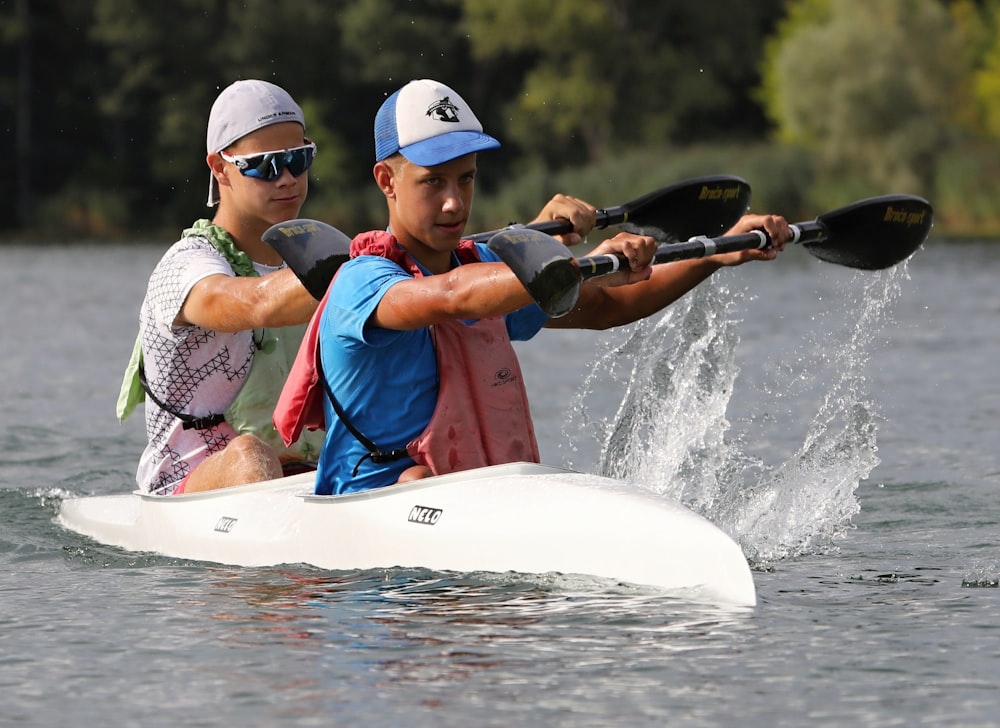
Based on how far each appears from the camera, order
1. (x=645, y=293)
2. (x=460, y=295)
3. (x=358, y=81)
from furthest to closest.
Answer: (x=358, y=81) < (x=645, y=293) < (x=460, y=295)

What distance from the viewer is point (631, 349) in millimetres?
7582

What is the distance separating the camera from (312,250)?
5.38 metres

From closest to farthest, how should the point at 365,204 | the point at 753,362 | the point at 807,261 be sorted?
the point at 753,362 → the point at 807,261 → the point at 365,204

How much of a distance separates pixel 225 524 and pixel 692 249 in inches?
75.2

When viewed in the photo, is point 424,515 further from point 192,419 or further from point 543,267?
point 192,419

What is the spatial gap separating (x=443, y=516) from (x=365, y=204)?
34665 mm

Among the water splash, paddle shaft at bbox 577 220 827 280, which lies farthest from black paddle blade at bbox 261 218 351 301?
the water splash

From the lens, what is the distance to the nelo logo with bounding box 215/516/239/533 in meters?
6.01

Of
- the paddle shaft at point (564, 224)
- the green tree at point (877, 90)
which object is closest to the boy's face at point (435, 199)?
the paddle shaft at point (564, 224)

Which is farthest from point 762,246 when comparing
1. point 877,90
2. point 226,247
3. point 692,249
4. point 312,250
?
point 877,90

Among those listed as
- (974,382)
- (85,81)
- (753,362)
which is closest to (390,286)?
(974,382)

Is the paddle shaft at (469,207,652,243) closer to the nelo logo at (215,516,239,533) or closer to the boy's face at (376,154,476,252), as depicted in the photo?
the boy's face at (376,154,476,252)

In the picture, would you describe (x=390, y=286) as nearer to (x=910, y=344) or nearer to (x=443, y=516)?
(x=443, y=516)

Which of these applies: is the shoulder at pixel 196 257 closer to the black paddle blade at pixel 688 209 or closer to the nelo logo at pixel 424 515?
the nelo logo at pixel 424 515
